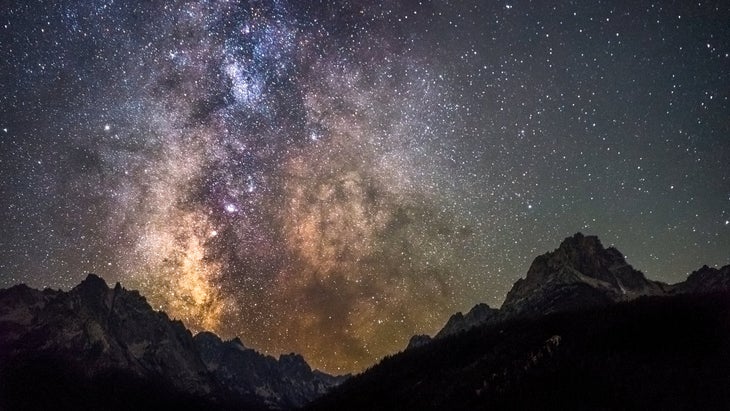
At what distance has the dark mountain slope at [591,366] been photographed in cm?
8506

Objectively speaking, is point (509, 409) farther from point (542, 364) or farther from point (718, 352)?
point (718, 352)

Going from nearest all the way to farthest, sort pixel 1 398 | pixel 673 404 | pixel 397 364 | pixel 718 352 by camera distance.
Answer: pixel 673 404, pixel 718 352, pixel 397 364, pixel 1 398

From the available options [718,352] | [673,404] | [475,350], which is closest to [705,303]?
[718,352]

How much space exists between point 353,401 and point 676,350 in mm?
88628

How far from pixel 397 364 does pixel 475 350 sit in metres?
40.4

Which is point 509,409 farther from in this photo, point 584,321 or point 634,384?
point 584,321

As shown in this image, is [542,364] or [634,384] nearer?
[634,384]

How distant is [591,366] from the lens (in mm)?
92312

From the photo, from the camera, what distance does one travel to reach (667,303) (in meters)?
Answer: 122

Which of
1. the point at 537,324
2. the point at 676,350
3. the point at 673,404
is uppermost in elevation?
the point at 537,324

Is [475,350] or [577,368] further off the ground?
[475,350]

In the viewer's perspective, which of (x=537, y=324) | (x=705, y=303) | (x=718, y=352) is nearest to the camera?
(x=718, y=352)

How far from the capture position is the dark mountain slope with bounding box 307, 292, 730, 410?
85.1 m

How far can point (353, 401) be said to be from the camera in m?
137
